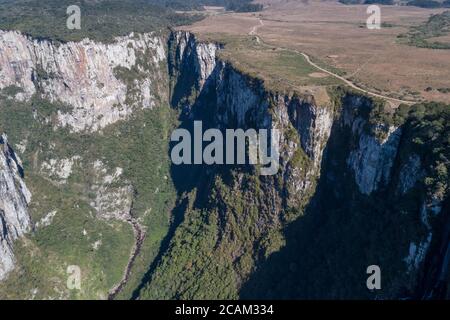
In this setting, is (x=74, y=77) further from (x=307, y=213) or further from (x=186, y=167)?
(x=307, y=213)

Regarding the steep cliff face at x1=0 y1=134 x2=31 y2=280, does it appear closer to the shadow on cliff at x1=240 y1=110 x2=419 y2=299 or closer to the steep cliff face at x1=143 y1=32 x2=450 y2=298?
the steep cliff face at x1=143 y1=32 x2=450 y2=298

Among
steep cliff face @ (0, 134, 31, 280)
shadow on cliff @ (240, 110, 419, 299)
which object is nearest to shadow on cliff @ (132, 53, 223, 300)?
steep cliff face @ (0, 134, 31, 280)

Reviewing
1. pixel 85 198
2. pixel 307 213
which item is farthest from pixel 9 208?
pixel 307 213

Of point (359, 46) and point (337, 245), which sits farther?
point (359, 46)

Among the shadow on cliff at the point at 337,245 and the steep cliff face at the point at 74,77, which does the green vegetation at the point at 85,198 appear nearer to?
the steep cliff face at the point at 74,77

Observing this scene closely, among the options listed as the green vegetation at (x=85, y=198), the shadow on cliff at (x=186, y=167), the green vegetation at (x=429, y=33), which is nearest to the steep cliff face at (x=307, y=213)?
the shadow on cliff at (x=186, y=167)
